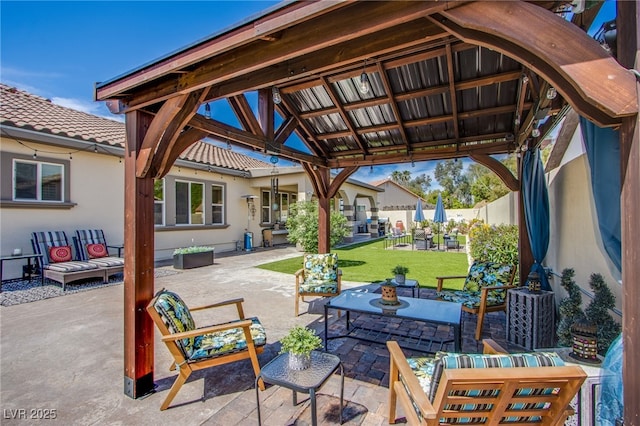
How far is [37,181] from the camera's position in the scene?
7625 millimetres

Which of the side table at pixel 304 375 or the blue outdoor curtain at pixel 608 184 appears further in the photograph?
the side table at pixel 304 375

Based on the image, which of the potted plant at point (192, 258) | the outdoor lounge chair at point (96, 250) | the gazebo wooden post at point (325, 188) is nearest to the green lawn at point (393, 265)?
the gazebo wooden post at point (325, 188)

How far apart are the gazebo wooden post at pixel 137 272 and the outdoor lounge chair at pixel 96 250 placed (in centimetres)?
557

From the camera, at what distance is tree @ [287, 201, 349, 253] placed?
10133 mm

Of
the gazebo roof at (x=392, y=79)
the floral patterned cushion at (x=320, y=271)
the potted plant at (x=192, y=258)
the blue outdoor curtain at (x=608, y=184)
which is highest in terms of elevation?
the gazebo roof at (x=392, y=79)

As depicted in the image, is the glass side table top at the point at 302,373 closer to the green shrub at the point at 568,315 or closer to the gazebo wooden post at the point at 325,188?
the green shrub at the point at 568,315

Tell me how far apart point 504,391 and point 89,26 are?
369 inches

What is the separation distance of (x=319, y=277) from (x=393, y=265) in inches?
206

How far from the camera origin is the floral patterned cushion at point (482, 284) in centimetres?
446

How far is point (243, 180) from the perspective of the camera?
14234 millimetres

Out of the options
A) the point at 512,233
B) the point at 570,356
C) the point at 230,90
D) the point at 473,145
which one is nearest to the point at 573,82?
the point at 570,356

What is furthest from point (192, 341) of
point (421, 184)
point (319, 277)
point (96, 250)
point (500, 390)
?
point (421, 184)

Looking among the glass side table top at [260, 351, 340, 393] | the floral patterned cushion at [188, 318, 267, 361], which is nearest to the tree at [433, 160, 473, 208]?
the floral patterned cushion at [188, 318, 267, 361]

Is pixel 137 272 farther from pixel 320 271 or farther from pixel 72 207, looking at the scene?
pixel 72 207
